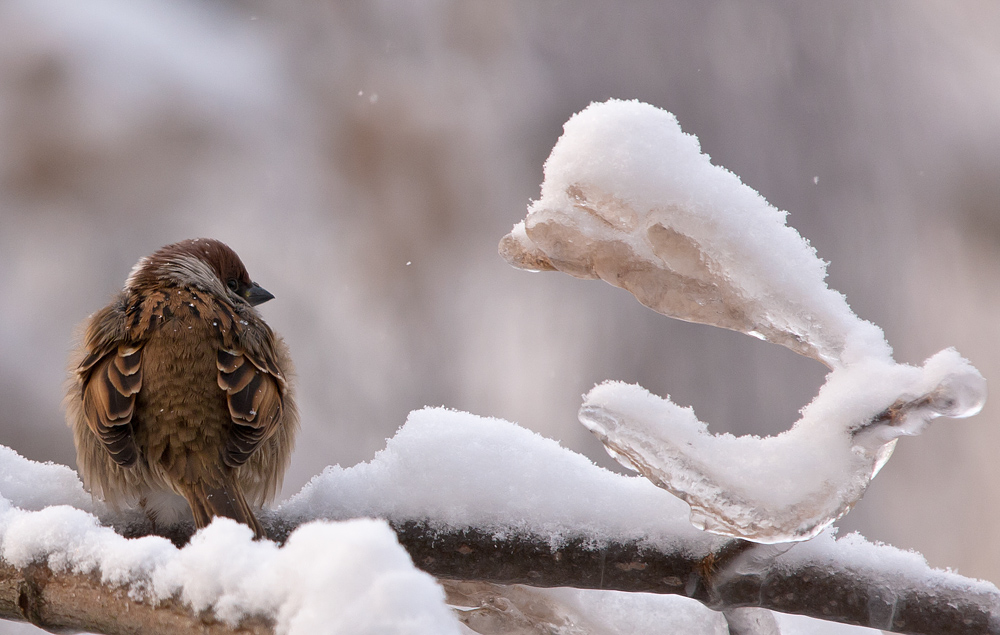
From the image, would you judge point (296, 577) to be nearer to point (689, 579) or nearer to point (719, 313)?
point (719, 313)

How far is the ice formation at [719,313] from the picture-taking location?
731 millimetres

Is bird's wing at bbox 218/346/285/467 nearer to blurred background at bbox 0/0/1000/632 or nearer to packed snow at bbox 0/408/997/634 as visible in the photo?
packed snow at bbox 0/408/997/634

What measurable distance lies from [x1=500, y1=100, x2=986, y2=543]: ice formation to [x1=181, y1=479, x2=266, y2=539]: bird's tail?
0.92 m

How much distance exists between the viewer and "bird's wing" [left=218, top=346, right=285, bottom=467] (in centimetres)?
167

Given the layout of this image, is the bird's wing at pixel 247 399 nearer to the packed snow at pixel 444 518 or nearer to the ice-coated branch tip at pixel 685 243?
the packed snow at pixel 444 518

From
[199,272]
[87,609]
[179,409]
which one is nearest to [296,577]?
[87,609]

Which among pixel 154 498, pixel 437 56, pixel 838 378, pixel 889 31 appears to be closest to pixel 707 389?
pixel 889 31

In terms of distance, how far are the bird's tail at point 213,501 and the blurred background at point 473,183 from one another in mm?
1538

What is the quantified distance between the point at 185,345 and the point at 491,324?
163 centimetres

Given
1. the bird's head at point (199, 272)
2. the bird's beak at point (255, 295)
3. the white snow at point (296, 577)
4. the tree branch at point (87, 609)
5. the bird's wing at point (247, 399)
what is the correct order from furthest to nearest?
the bird's beak at point (255, 295)
the bird's head at point (199, 272)
the bird's wing at point (247, 399)
the tree branch at point (87, 609)
the white snow at point (296, 577)

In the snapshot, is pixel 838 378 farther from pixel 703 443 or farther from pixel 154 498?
pixel 154 498

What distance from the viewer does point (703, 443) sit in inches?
29.8

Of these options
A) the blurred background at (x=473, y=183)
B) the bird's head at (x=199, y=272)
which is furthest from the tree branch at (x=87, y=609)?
the blurred background at (x=473, y=183)

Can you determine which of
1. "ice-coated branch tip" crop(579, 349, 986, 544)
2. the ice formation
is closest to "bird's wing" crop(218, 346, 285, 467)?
the ice formation
